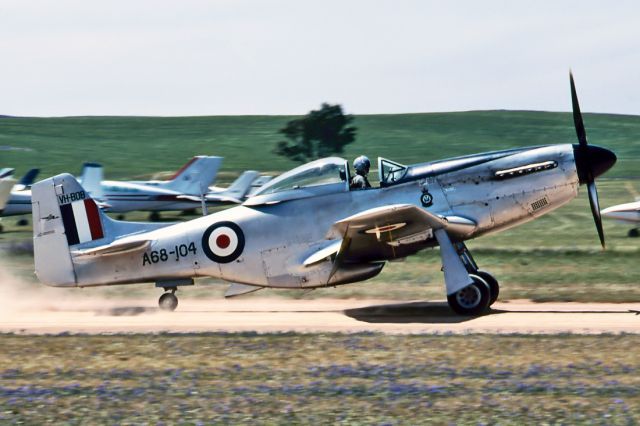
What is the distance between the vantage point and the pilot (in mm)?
16141

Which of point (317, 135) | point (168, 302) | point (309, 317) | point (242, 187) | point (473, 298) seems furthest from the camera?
point (317, 135)

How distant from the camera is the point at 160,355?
12266 mm

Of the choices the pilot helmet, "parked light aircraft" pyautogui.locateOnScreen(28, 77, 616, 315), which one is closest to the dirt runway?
"parked light aircraft" pyautogui.locateOnScreen(28, 77, 616, 315)

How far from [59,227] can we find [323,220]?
4.29 meters

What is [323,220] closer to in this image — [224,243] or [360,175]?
[360,175]

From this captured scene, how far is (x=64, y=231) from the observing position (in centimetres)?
1666

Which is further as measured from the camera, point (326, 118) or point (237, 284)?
point (326, 118)

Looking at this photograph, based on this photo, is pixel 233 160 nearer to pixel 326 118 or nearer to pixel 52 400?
pixel 326 118

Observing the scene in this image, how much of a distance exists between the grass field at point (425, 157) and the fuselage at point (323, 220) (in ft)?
8.49

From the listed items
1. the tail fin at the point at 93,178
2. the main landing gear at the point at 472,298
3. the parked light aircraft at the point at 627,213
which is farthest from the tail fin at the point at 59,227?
the tail fin at the point at 93,178

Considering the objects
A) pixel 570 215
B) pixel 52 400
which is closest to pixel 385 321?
pixel 52 400

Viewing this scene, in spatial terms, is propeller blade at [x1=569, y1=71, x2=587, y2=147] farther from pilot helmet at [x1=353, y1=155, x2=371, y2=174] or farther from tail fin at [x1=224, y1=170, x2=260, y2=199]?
tail fin at [x1=224, y1=170, x2=260, y2=199]

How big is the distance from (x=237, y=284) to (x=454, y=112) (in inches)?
4118

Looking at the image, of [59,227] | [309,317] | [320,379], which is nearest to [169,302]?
[59,227]
